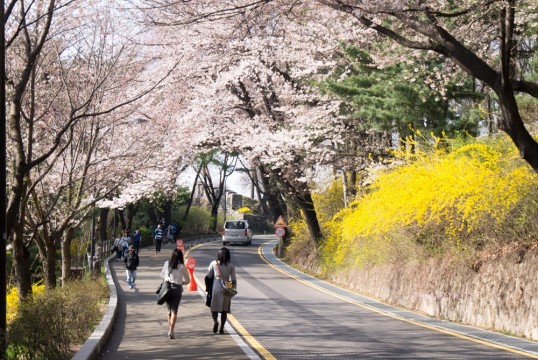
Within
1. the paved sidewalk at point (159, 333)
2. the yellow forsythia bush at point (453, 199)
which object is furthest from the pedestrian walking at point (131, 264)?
the yellow forsythia bush at point (453, 199)

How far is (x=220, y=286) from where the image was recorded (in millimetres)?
14344

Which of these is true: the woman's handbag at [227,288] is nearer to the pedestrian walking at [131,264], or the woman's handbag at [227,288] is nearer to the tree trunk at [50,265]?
the tree trunk at [50,265]

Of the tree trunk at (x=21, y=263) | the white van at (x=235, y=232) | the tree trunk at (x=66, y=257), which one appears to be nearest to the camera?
the tree trunk at (x=21, y=263)

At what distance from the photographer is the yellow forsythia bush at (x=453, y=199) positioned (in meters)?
15.4

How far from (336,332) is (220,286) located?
92.8 inches

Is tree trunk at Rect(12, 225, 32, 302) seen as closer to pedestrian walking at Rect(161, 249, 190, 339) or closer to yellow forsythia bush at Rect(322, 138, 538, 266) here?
pedestrian walking at Rect(161, 249, 190, 339)

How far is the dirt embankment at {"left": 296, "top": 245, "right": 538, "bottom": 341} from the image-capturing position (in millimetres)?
14102

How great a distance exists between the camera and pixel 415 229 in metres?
19.6

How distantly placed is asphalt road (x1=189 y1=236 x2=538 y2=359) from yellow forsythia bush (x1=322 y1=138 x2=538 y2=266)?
6.92ft

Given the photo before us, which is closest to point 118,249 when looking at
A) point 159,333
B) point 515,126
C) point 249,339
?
point 159,333

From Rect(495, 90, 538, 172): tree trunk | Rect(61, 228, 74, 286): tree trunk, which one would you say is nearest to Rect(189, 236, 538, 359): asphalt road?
Rect(495, 90, 538, 172): tree trunk

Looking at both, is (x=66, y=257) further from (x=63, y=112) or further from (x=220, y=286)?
(x=220, y=286)

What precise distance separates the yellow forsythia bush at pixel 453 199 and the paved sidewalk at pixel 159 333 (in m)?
5.54

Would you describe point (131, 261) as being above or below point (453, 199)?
below
